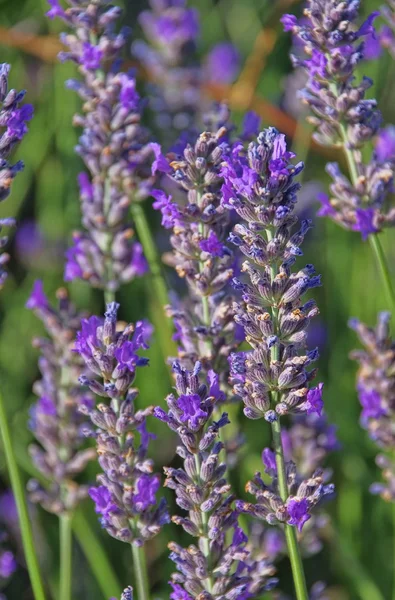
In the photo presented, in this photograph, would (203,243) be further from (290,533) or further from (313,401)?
(290,533)

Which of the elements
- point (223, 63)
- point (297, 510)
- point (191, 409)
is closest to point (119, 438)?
point (191, 409)

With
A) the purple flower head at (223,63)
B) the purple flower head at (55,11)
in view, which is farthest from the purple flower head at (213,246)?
the purple flower head at (223,63)

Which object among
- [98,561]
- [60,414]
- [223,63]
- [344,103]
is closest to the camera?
[344,103]

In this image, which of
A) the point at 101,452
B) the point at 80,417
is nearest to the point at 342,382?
the point at 80,417

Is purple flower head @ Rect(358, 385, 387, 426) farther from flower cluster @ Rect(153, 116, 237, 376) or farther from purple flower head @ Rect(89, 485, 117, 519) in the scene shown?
purple flower head @ Rect(89, 485, 117, 519)

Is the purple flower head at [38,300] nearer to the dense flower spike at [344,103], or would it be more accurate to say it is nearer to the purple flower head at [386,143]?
the dense flower spike at [344,103]

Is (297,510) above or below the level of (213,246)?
below

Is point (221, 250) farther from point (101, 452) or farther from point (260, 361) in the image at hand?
point (101, 452)
